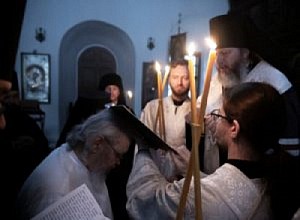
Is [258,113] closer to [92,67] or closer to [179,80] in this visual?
[179,80]

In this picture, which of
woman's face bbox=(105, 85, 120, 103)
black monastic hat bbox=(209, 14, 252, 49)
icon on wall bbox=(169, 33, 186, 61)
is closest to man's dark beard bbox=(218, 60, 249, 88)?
black monastic hat bbox=(209, 14, 252, 49)

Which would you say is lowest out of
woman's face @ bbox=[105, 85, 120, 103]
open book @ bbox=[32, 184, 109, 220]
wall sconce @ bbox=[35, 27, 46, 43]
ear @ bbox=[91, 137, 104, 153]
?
open book @ bbox=[32, 184, 109, 220]

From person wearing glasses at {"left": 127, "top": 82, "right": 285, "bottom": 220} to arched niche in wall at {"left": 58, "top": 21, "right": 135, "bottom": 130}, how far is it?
7.97 m

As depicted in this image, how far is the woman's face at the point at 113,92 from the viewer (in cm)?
454

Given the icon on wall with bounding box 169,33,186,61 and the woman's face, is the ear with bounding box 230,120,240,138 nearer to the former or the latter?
the woman's face

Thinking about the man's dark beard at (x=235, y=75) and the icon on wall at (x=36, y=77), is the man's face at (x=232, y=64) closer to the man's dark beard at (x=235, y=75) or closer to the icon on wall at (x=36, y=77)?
the man's dark beard at (x=235, y=75)

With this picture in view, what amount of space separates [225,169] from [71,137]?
0.72m

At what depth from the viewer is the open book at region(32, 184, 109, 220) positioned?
1235mm

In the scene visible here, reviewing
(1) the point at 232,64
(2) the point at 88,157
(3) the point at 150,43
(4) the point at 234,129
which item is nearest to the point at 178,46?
(3) the point at 150,43

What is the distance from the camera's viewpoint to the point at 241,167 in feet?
4.46

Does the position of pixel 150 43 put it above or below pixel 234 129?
above

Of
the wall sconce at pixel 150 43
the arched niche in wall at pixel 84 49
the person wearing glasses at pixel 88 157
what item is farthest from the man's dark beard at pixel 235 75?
the arched niche in wall at pixel 84 49

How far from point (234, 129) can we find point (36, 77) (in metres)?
8.00

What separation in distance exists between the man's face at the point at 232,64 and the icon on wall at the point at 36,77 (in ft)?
22.7
